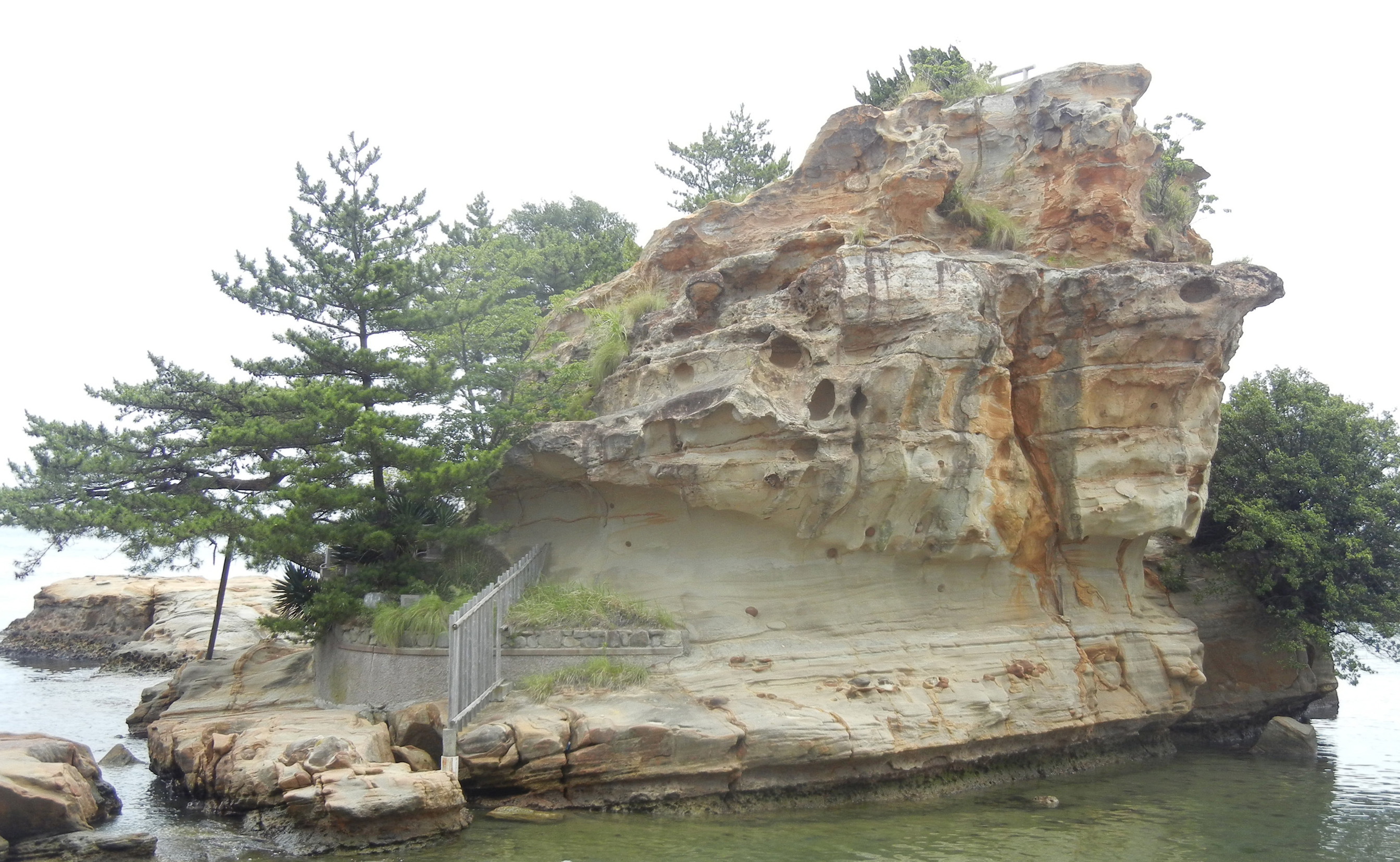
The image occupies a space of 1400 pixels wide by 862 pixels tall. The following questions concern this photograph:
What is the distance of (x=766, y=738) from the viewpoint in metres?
10.6

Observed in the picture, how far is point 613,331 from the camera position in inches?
608

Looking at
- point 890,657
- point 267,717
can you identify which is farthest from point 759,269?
point 267,717

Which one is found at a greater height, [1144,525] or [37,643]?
[1144,525]

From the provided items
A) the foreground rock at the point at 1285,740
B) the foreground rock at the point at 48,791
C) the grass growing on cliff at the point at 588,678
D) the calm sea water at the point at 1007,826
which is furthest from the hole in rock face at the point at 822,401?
the foreground rock at the point at 1285,740

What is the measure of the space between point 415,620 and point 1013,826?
7.67 meters

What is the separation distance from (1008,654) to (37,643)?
29.3 m

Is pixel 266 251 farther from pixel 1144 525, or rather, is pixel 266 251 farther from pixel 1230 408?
pixel 1230 408

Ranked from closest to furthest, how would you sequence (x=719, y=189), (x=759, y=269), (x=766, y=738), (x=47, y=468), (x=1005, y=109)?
(x=766, y=738)
(x=47, y=468)
(x=759, y=269)
(x=1005, y=109)
(x=719, y=189)

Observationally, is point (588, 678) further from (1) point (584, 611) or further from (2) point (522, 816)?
(2) point (522, 816)

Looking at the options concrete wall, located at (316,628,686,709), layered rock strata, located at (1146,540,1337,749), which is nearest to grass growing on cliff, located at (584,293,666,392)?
concrete wall, located at (316,628,686,709)

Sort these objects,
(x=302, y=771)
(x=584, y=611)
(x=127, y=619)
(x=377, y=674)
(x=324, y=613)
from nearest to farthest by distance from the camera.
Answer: (x=302, y=771)
(x=584, y=611)
(x=377, y=674)
(x=324, y=613)
(x=127, y=619)

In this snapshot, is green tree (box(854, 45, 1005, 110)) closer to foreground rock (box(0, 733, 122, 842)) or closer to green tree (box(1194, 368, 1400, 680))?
green tree (box(1194, 368, 1400, 680))

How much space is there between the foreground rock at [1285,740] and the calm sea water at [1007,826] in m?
0.66

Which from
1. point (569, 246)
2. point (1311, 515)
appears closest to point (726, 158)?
point (569, 246)
